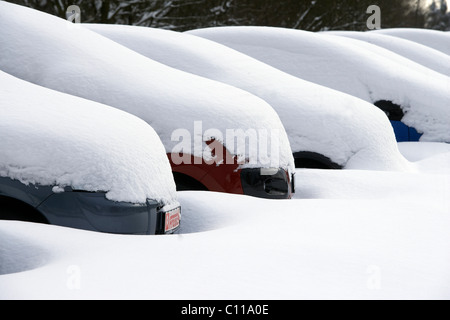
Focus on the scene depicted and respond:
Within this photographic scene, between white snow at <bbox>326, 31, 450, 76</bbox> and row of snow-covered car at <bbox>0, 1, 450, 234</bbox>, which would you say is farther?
white snow at <bbox>326, 31, 450, 76</bbox>

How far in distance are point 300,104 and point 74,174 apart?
8.84 ft

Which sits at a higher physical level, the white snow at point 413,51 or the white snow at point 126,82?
the white snow at point 413,51

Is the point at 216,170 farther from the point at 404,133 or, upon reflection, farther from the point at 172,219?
the point at 404,133

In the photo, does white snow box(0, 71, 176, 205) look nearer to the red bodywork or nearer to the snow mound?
the snow mound

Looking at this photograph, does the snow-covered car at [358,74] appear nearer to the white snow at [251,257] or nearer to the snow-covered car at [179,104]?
the snow-covered car at [179,104]

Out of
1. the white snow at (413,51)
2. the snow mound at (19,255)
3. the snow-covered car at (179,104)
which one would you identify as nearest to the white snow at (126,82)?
the snow-covered car at (179,104)

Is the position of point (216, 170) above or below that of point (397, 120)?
below

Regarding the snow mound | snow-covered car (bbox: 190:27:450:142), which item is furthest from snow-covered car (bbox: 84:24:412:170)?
the snow mound

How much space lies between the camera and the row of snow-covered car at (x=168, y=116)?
2562 millimetres

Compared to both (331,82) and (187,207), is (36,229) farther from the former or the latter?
(331,82)

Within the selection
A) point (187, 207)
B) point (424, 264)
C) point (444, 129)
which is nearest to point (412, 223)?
point (424, 264)

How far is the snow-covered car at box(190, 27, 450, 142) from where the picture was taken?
20.7 ft

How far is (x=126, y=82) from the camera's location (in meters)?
3.76

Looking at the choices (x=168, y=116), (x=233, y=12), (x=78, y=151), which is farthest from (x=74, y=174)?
(x=233, y=12)
